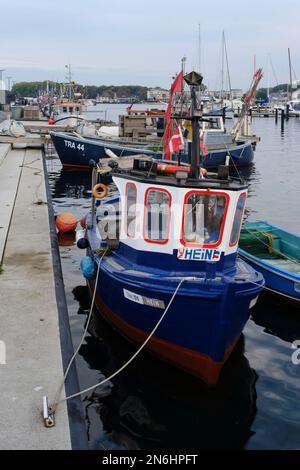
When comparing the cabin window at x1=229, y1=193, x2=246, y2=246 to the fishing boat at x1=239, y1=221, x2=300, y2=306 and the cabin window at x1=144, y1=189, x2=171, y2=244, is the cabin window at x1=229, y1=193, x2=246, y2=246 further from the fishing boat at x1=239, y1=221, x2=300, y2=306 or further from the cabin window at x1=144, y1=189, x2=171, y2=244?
the fishing boat at x1=239, y1=221, x2=300, y2=306

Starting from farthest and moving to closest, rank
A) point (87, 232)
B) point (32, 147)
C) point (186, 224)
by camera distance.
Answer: point (32, 147) → point (87, 232) → point (186, 224)

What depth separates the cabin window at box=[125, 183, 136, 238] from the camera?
372 inches

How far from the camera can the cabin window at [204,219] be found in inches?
346

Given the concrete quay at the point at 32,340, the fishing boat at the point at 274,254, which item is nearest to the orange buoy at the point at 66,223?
the concrete quay at the point at 32,340

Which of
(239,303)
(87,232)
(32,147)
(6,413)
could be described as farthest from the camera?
(32,147)

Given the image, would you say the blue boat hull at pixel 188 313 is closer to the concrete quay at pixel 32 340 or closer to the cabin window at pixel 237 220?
the cabin window at pixel 237 220

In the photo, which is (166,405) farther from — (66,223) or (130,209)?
(66,223)

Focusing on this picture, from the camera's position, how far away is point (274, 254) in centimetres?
1391

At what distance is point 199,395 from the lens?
8438 millimetres

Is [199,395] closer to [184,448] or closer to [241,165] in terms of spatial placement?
[184,448]

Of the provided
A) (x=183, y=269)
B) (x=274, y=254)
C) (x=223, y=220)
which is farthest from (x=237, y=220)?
(x=274, y=254)

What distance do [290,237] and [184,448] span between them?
7840 millimetres

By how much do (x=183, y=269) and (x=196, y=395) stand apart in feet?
6.36
